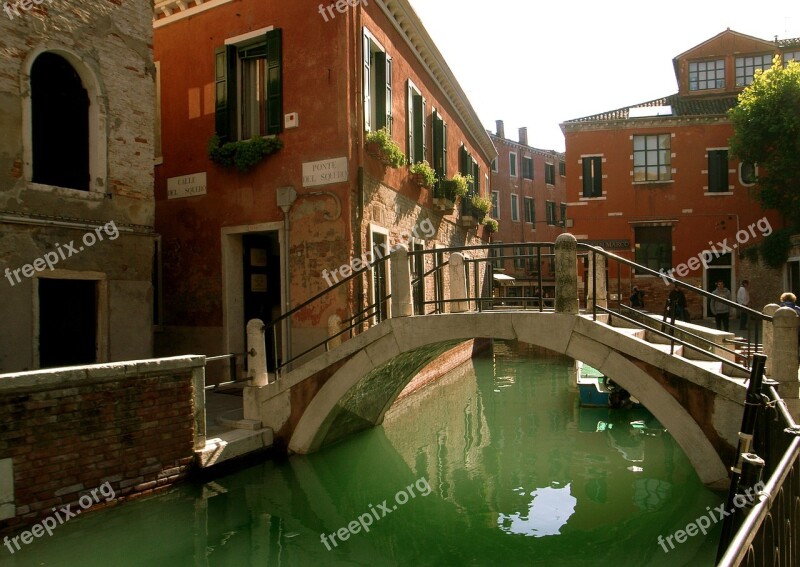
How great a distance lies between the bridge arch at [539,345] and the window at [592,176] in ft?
44.5

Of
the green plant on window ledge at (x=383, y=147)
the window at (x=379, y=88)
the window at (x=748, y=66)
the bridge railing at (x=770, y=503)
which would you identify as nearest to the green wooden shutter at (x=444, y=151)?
the window at (x=379, y=88)

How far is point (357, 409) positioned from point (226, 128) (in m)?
5.35

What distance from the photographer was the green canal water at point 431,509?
5492 millimetres

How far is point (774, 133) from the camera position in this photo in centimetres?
1694

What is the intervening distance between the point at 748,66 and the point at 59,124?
71.7 ft

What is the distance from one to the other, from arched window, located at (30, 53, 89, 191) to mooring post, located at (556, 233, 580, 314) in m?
6.45

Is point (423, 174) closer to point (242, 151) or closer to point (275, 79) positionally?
point (275, 79)

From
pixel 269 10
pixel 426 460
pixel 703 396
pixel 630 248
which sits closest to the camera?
pixel 703 396

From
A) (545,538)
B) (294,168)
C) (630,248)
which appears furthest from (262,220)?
(630,248)

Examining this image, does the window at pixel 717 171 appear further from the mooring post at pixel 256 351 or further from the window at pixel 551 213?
the mooring post at pixel 256 351

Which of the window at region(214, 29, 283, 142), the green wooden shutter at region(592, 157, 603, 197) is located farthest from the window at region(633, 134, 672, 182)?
the window at region(214, 29, 283, 142)

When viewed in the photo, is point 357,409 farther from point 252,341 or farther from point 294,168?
point 294,168

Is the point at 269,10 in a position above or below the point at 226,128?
above

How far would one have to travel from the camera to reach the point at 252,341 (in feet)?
25.8
